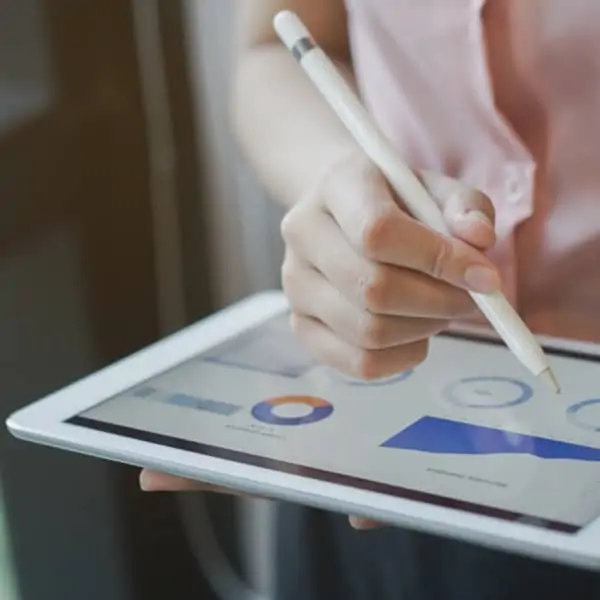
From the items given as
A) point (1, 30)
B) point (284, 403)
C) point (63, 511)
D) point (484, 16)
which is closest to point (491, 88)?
point (484, 16)

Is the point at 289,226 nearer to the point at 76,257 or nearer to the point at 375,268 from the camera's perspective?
the point at 375,268

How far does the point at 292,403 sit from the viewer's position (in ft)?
1.49

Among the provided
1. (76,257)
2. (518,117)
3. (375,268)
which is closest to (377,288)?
(375,268)

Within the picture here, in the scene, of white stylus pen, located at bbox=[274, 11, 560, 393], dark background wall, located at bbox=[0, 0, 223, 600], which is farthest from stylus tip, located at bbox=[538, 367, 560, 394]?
dark background wall, located at bbox=[0, 0, 223, 600]

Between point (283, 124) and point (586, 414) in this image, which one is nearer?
point (586, 414)

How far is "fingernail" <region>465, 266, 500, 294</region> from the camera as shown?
1.34 feet

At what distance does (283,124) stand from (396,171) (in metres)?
0.13

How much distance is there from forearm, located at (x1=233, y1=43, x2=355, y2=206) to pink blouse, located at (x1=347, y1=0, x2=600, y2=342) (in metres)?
0.03

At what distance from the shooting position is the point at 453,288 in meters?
0.43

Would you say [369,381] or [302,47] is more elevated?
[302,47]

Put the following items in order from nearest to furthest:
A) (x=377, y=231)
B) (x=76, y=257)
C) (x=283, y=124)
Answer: (x=377, y=231) < (x=283, y=124) < (x=76, y=257)

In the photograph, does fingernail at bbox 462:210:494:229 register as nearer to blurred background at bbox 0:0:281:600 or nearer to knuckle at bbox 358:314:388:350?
knuckle at bbox 358:314:388:350

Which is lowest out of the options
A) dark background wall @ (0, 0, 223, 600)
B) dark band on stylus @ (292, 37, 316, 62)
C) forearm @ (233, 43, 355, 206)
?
dark background wall @ (0, 0, 223, 600)

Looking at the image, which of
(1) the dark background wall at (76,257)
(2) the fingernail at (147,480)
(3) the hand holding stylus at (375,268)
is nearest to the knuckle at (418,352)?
(3) the hand holding stylus at (375,268)
